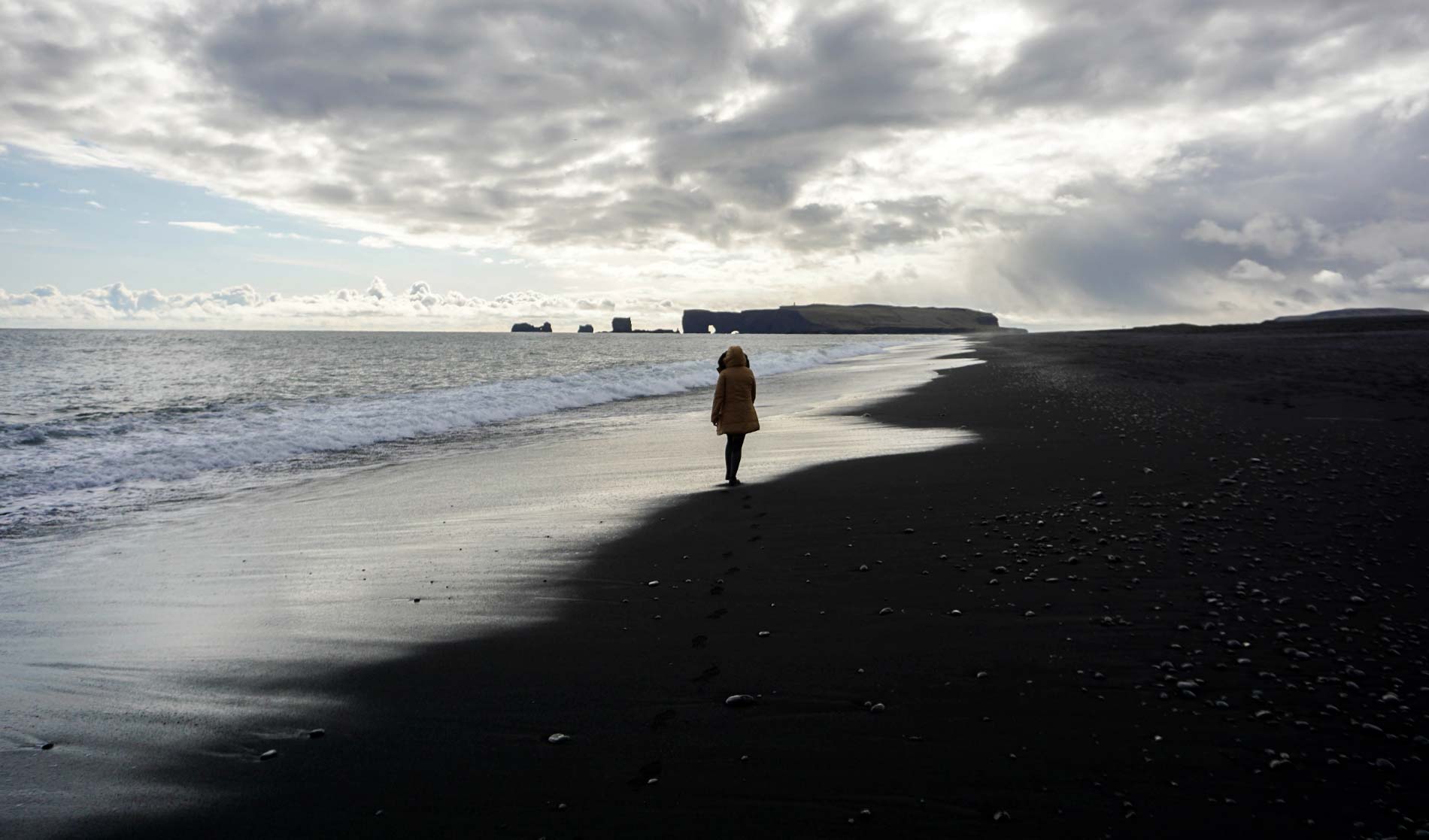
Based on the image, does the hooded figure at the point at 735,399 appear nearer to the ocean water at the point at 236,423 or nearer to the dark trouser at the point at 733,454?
the dark trouser at the point at 733,454

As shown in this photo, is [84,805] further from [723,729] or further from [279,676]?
[723,729]

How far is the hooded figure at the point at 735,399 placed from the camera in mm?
10844

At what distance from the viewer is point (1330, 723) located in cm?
371

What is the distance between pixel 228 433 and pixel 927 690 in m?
16.5

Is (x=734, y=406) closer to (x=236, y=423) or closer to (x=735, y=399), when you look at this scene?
(x=735, y=399)

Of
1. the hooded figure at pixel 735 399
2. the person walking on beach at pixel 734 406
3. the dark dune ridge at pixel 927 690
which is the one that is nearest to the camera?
the dark dune ridge at pixel 927 690

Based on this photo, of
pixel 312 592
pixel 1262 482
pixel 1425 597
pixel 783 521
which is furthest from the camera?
pixel 1262 482

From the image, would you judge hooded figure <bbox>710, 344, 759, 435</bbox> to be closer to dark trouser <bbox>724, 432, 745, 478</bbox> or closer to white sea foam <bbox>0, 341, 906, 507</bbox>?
dark trouser <bbox>724, 432, 745, 478</bbox>

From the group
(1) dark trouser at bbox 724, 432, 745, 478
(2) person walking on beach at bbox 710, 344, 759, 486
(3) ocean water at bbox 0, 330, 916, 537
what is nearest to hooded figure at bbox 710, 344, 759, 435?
(2) person walking on beach at bbox 710, 344, 759, 486

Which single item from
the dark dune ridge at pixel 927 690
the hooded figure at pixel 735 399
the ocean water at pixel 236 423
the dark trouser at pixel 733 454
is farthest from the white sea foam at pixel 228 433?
the dark dune ridge at pixel 927 690

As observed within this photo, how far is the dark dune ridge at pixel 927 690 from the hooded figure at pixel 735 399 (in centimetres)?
255

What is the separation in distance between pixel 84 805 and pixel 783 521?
5.89m

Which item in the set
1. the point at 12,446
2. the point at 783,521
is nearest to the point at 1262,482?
the point at 783,521

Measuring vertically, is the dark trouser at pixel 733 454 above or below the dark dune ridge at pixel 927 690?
above
